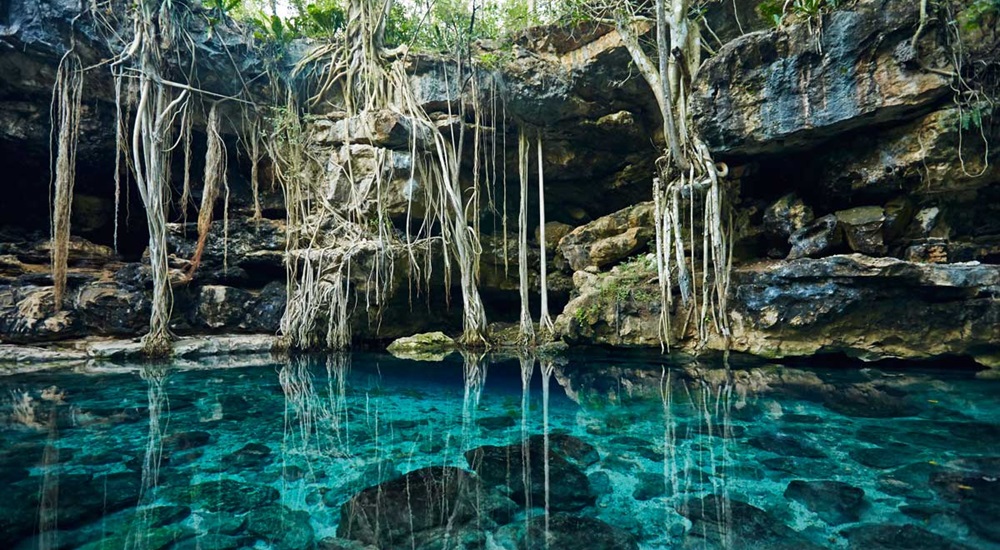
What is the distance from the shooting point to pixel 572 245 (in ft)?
22.9

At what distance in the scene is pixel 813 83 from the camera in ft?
15.3

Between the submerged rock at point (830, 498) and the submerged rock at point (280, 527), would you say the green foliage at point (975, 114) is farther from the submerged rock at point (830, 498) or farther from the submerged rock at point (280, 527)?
the submerged rock at point (280, 527)

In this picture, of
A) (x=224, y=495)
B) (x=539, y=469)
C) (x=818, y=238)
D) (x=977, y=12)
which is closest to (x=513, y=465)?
(x=539, y=469)

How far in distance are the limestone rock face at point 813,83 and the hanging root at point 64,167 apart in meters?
7.24

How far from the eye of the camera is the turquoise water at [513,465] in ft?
5.24

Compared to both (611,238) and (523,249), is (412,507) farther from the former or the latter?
(611,238)

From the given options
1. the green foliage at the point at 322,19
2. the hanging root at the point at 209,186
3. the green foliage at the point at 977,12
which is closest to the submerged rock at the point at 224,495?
the hanging root at the point at 209,186

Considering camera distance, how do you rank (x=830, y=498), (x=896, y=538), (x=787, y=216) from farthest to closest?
(x=787, y=216) < (x=830, y=498) < (x=896, y=538)

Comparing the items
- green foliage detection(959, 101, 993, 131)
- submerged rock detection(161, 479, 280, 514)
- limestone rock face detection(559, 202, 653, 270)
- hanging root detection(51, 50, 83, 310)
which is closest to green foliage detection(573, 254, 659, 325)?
limestone rock face detection(559, 202, 653, 270)

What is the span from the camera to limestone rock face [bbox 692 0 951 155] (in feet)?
14.2

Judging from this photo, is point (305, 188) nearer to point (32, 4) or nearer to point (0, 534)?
point (32, 4)

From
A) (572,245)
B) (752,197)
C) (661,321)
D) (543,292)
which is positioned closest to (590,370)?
(661,321)

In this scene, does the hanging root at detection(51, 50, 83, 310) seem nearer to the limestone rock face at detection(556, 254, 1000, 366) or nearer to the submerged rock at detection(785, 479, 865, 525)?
the submerged rock at detection(785, 479, 865, 525)

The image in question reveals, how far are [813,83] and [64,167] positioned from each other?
8.36m
